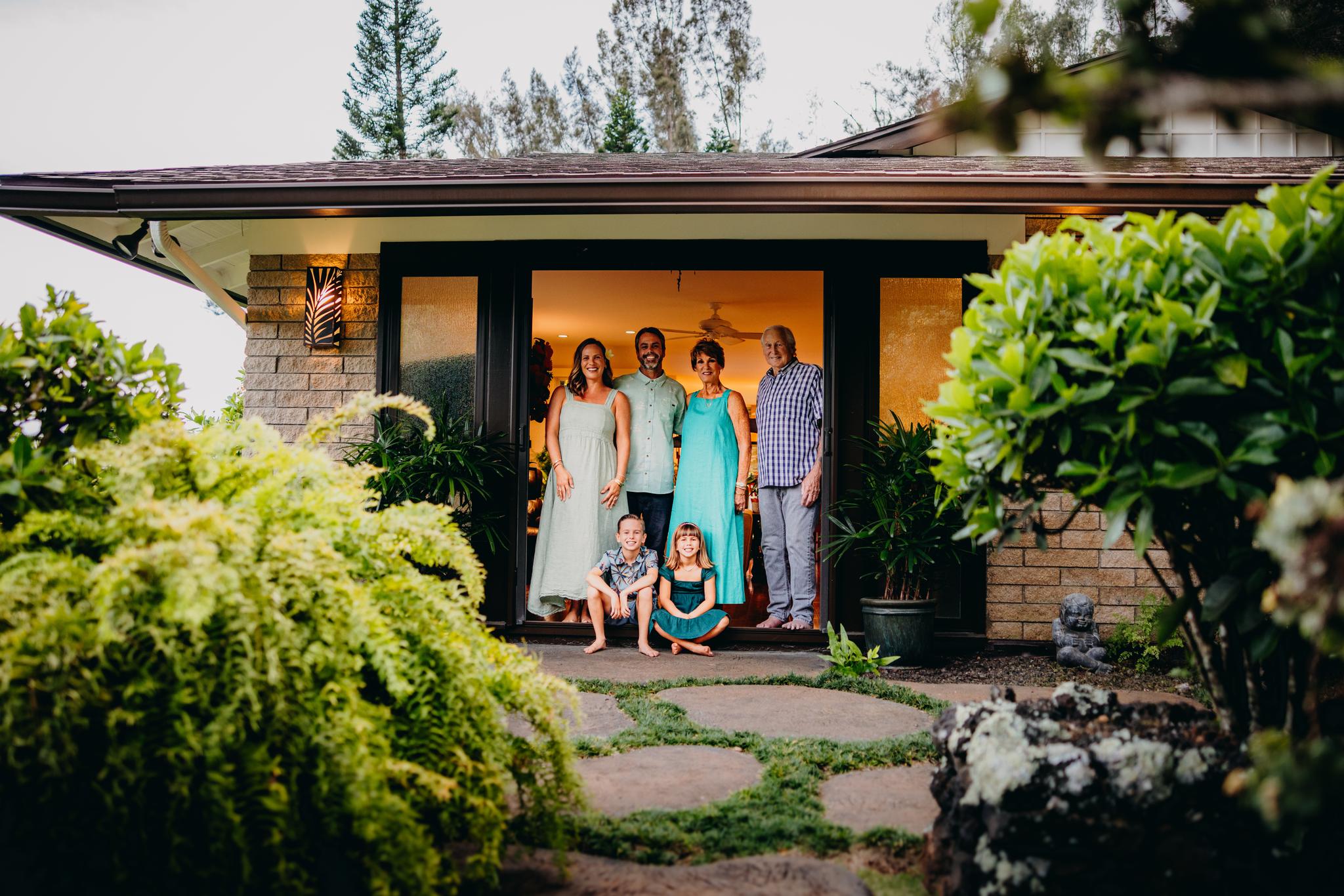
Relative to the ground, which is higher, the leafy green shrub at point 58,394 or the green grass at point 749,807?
the leafy green shrub at point 58,394

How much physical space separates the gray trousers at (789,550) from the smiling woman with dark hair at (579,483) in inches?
40.4

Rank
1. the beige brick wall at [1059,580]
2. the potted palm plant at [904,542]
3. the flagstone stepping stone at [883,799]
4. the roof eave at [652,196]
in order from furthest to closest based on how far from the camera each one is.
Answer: the beige brick wall at [1059,580] < the potted palm plant at [904,542] < the roof eave at [652,196] < the flagstone stepping stone at [883,799]

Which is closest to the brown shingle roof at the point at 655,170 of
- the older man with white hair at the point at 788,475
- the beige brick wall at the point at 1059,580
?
the older man with white hair at the point at 788,475

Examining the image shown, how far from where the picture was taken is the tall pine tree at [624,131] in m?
21.0

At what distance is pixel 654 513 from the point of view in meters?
6.54

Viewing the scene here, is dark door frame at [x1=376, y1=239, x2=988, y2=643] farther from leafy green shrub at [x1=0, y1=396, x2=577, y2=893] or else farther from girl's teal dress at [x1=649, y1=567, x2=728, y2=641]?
leafy green shrub at [x1=0, y1=396, x2=577, y2=893]

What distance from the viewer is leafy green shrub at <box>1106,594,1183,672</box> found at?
4871 mm

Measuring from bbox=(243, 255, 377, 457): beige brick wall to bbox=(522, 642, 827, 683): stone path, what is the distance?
2.01 meters

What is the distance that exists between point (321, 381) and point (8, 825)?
456cm

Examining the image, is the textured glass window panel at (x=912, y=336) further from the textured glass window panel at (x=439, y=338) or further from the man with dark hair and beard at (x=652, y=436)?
the textured glass window panel at (x=439, y=338)

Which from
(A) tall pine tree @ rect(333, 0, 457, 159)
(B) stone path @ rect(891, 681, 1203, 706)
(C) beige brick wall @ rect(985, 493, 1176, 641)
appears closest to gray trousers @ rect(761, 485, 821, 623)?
(C) beige brick wall @ rect(985, 493, 1176, 641)

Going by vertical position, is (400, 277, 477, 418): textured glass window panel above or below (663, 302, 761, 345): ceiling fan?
below

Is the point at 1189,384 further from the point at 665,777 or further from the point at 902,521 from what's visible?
the point at 902,521

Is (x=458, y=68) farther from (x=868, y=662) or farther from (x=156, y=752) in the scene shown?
(x=156, y=752)
